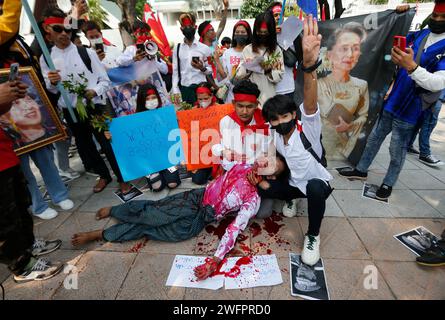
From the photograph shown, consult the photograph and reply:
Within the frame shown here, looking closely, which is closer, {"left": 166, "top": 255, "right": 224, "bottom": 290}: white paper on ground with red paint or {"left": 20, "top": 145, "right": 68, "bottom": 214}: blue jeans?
{"left": 166, "top": 255, "right": 224, "bottom": 290}: white paper on ground with red paint

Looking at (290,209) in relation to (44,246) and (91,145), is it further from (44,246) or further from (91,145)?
(91,145)

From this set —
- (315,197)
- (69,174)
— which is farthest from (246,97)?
(69,174)

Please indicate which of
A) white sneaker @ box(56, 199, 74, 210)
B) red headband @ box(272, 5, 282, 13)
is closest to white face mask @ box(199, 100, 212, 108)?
red headband @ box(272, 5, 282, 13)

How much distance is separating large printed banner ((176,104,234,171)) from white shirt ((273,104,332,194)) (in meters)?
1.38

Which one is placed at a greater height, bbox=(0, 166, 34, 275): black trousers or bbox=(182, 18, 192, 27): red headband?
bbox=(182, 18, 192, 27): red headband

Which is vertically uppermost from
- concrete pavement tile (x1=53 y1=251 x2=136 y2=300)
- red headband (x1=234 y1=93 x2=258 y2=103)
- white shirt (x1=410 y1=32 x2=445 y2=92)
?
white shirt (x1=410 y1=32 x2=445 y2=92)

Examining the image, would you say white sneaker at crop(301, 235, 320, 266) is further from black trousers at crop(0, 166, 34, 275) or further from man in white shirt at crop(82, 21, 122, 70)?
man in white shirt at crop(82, 21, 122, 70)

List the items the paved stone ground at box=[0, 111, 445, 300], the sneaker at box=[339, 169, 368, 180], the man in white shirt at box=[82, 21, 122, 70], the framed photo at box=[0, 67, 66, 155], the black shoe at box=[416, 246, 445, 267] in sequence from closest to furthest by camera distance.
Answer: the paved stone ground at box=[0, 111, 445, 300], the black shoe at box=[416, 246, 445, 267], the framed photo at box=[0, 67, 66, 155], the sneaker at box=[339, 169, 368, 180], the man in white shirt at box=[82, 21, 122, 70]

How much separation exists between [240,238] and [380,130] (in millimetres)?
2449

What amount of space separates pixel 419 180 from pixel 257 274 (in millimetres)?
3067

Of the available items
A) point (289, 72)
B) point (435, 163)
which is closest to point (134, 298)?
point (289, 72)

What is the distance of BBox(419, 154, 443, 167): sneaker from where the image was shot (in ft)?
12.9

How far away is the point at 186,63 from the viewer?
4.24 metres
